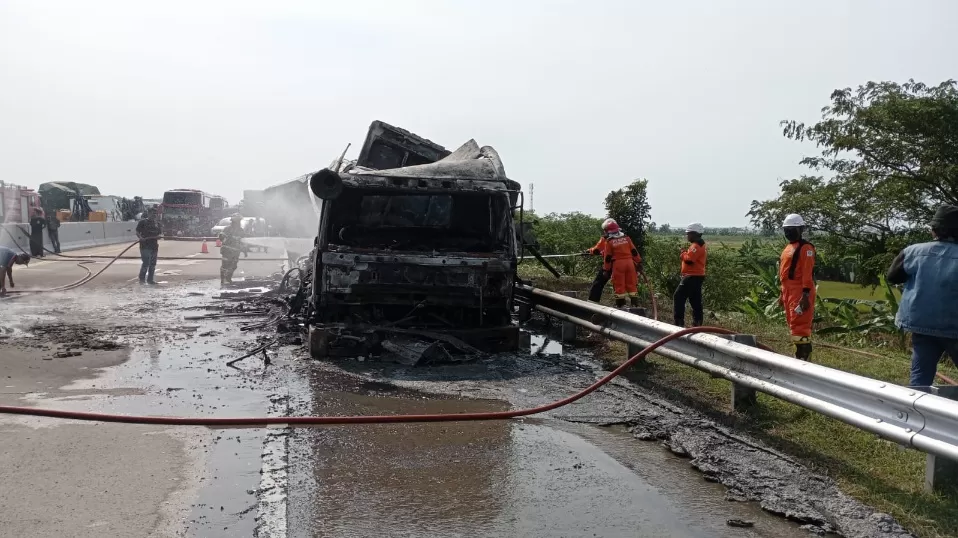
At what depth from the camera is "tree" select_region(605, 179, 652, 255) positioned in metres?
18.5

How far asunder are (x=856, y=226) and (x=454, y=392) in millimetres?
12699

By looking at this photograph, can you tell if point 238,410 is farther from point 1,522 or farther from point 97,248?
point 97,248

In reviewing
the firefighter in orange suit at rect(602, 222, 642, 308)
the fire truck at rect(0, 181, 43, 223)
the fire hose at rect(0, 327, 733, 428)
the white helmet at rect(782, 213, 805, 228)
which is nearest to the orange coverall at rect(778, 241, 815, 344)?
the white helmet at rect(782, 213, 805, 228)

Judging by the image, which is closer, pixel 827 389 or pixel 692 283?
pixel 827 389

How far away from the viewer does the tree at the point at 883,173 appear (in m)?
16.2

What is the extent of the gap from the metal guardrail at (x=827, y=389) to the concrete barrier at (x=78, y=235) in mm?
18648

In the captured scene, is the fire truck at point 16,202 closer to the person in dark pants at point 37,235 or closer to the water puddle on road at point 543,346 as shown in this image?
the person in dark pants at point 37,235

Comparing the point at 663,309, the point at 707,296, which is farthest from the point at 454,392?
the point at 707,296

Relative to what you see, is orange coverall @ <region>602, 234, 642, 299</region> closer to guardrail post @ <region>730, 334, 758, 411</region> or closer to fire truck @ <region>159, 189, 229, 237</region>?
guardrail post @ <region>730, 334, 758, 411</region>

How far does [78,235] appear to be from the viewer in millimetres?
28859

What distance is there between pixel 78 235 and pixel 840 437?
94.4ft

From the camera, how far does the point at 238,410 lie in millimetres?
6254

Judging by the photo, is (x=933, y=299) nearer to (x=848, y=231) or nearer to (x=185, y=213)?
(x=848, y=231)

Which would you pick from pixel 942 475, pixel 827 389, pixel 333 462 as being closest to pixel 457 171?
pixel 333 462
